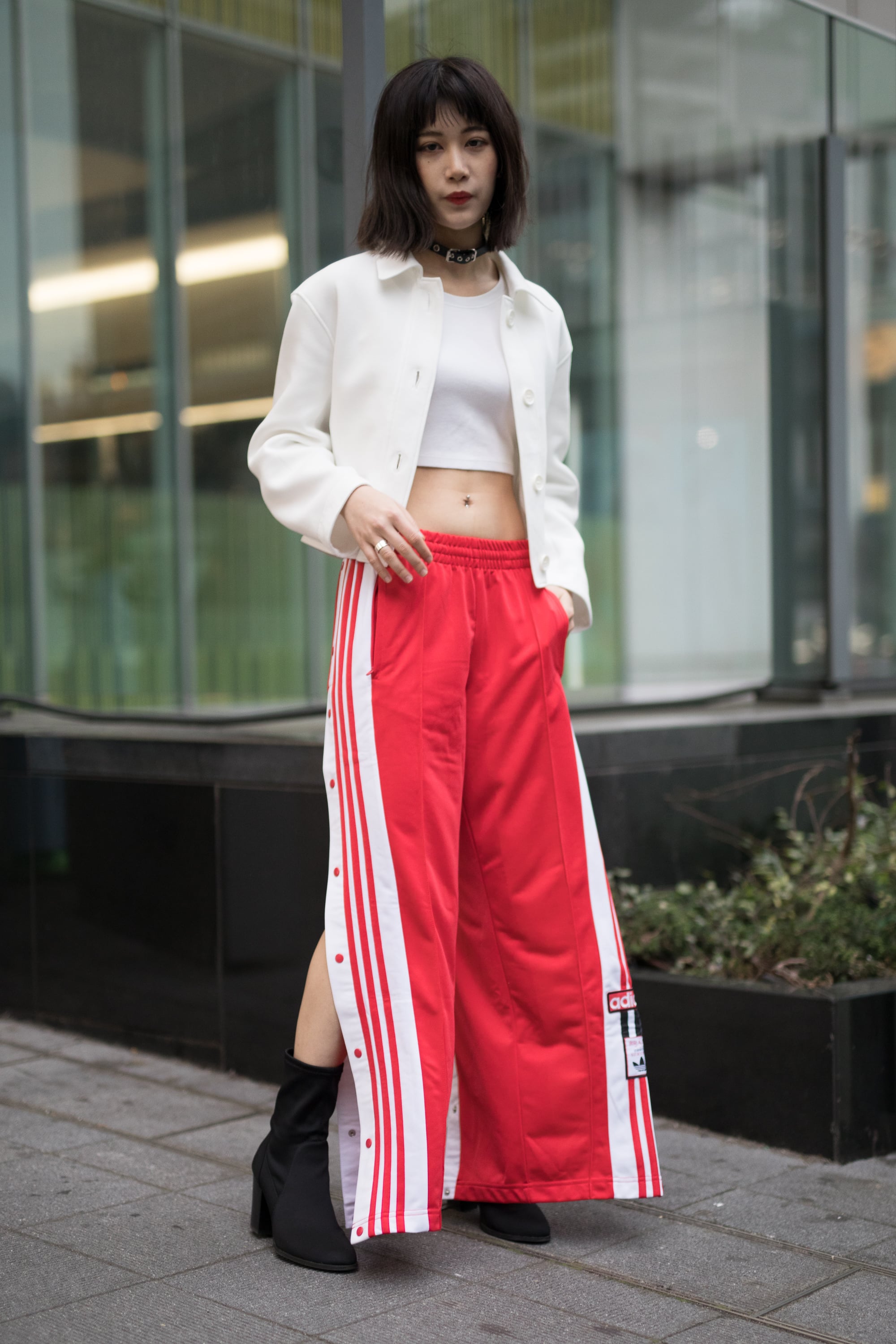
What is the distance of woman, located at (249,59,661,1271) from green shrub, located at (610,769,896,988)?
0.87 meters

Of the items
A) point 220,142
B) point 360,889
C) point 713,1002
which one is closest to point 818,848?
point 713,1002

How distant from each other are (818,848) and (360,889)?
210cm

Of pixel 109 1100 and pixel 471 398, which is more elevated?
pixel 471 398

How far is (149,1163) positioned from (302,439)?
162 cm

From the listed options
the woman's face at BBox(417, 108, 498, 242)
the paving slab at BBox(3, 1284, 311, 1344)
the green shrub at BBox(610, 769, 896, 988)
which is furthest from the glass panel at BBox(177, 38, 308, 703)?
the paving slab at BBox(3, 1284, 311, 1344)

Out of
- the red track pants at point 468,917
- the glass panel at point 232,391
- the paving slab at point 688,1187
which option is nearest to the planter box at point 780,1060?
the paving slab at point 688,1187

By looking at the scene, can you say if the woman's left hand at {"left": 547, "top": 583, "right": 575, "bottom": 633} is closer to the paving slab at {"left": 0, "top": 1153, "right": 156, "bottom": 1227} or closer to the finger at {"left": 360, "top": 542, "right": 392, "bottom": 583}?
the finger at {"left": 360, "top": 542, "right": 392, "bottom": 583}

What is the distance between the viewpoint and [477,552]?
2.75 meters

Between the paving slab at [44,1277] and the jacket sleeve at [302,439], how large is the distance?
1321mm

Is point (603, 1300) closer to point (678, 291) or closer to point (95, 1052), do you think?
point (95, 1052)

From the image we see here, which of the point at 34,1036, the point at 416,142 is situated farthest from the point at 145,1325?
the point at 34,1036

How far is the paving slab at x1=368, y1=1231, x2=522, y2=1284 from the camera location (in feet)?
8.64

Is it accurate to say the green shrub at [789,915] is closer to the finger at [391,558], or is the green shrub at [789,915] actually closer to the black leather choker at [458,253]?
the finger at [391,558]

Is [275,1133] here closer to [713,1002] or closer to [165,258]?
[713,1002]
